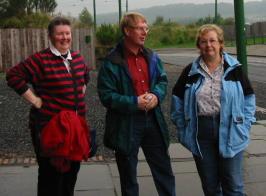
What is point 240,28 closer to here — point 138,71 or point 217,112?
point 138,71

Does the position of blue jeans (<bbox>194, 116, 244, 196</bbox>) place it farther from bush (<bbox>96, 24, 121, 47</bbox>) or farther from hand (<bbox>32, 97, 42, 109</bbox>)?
bush (<bbox>96, 24, 121, 47</bbox>)

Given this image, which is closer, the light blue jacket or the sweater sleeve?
the light blue jacket

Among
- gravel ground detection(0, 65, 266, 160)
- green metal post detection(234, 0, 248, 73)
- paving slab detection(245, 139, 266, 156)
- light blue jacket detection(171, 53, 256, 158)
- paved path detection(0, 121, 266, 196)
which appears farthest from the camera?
green metal post detection(234, 0, 248, 73)

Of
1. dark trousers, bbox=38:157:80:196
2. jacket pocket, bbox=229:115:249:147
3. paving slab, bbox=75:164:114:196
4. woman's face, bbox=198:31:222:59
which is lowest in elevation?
paving slab, bbox=75:164:114:196

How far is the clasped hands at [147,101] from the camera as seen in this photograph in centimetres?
467

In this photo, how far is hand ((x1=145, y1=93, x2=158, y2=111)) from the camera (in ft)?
15.4

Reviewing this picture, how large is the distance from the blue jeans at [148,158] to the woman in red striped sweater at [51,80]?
0.54 meters

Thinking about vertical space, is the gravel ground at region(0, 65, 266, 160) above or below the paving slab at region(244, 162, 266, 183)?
above

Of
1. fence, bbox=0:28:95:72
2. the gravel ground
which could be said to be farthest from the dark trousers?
fence, bbox=0:28:95:72

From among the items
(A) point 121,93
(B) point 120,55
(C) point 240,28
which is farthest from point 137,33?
(C) point 240,28

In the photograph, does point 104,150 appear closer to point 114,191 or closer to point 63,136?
point 114,191

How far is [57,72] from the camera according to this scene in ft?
15.1

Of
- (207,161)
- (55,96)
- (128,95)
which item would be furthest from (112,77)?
(207,161)

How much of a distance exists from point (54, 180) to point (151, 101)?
1069 millimetres
